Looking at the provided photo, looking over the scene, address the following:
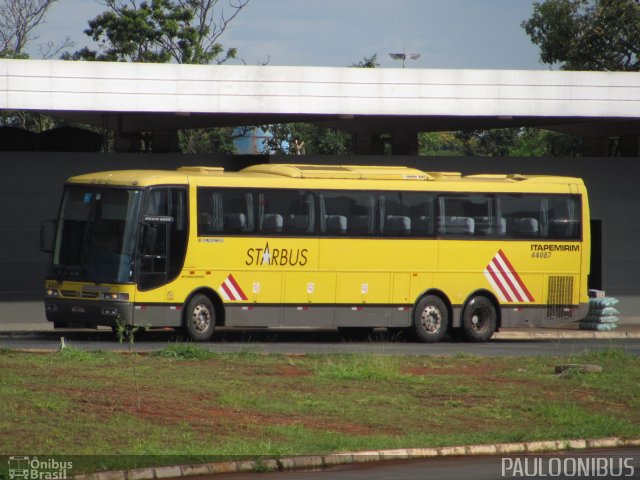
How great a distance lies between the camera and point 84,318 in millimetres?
25359

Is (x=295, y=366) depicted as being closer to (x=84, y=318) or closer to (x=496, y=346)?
(x=84, y=318)

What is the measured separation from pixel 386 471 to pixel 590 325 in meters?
21.4

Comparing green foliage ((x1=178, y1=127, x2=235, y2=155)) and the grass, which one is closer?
the grass

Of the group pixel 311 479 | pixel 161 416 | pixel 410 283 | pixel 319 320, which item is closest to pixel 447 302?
pixel 410 283

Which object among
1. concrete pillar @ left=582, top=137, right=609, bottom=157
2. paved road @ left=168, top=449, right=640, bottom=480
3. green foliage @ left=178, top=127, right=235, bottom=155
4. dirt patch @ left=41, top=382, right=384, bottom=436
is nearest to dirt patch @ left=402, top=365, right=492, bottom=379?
dirt patch @ left=41, top=382, right=384, bottom=436

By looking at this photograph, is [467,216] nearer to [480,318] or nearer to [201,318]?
[480,318]

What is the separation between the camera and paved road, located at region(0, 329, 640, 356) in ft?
79.7

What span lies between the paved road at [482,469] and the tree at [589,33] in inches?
1867

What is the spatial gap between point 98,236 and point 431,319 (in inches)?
295

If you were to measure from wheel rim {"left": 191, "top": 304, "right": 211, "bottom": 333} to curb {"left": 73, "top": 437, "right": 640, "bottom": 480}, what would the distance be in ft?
41.6

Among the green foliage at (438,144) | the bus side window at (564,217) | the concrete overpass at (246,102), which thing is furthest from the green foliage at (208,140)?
the bus side window at (564,217)

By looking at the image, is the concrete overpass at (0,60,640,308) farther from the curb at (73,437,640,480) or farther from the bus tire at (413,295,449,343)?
the curb at (73,437,640,480)

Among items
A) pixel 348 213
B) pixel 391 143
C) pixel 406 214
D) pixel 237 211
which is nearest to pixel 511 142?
pixel 391 143

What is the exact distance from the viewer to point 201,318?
2630cm
